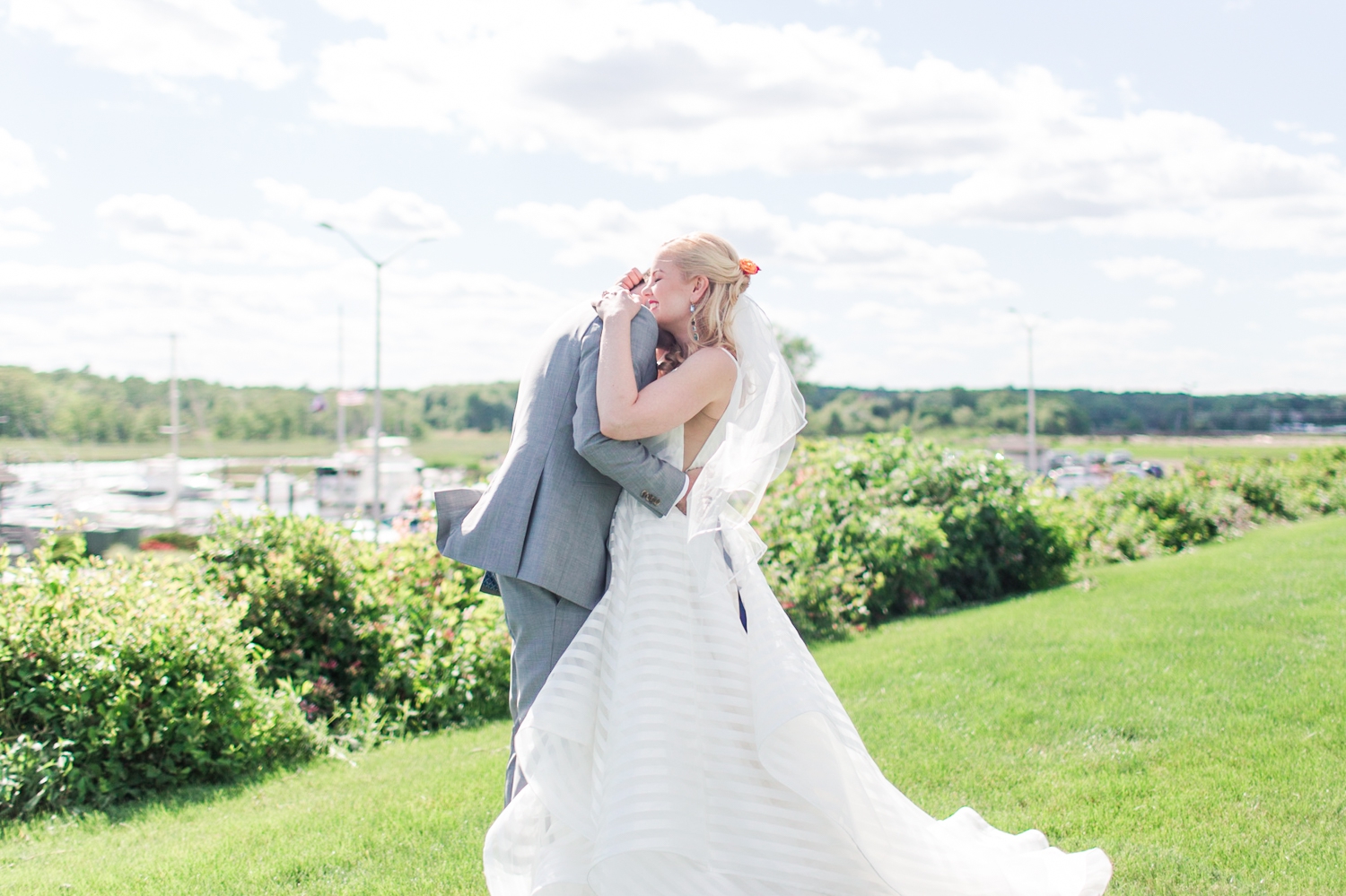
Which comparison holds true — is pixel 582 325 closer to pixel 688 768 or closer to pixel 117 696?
pixel 688 768

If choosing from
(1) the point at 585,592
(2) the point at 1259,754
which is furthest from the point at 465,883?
(2) the point at 1259,754

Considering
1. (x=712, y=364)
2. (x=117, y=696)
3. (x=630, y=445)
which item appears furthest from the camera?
(x=117, y=696)

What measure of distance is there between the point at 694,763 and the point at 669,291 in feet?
4.99

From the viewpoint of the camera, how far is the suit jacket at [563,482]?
10.1 ft

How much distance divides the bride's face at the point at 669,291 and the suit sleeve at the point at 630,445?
0.42ft

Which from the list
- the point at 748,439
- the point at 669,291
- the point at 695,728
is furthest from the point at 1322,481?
the point at 695,728

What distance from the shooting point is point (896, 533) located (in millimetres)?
10031

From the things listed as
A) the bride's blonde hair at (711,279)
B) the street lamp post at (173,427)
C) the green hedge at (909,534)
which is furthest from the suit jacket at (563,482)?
the street lamp post at (173,427)

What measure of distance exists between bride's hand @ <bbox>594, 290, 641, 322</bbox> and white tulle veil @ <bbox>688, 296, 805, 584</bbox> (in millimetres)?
407

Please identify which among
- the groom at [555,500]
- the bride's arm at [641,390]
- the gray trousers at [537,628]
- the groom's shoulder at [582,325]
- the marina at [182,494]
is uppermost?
the groom's shoulder at [582,325]

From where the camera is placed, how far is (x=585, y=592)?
3.17m

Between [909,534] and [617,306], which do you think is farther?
[909,534]

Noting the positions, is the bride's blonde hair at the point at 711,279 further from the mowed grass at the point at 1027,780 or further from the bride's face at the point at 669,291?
the mowed grass at the point at 1027,780

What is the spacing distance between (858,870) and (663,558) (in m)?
1.15
